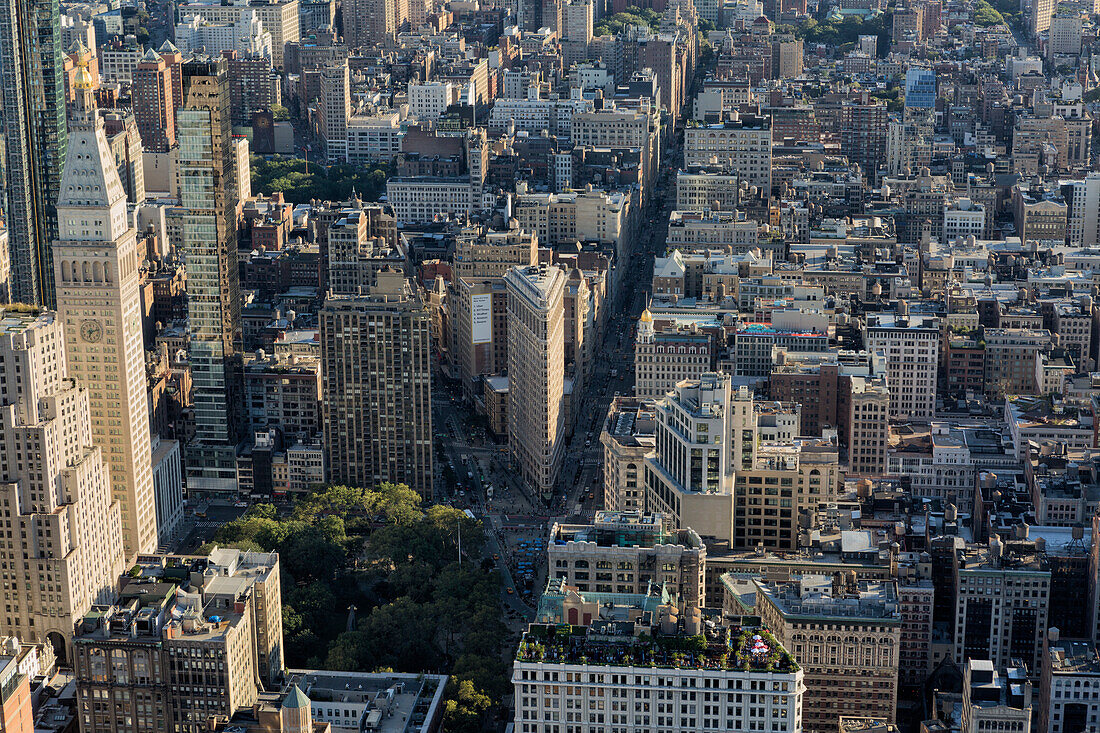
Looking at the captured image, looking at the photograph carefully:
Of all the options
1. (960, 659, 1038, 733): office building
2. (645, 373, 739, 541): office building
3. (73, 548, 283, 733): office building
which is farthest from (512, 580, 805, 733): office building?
(645, 373, 739, 541): office building

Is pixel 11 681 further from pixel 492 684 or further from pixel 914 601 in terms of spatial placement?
pixel 914 601

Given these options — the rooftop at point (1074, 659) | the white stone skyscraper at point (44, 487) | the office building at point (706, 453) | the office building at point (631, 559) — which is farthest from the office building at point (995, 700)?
the white stone skyscraper at point (44, 487)

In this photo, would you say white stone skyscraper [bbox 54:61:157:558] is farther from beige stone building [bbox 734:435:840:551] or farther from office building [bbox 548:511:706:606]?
beige stone building [bbox 734:435:840:551]

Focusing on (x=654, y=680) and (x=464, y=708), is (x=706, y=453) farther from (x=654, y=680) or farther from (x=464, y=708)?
(x=654, y=680)

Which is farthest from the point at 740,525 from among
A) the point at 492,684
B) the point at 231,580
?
the point at 231,580

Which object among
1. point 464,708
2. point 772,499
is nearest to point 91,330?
point 464,708
